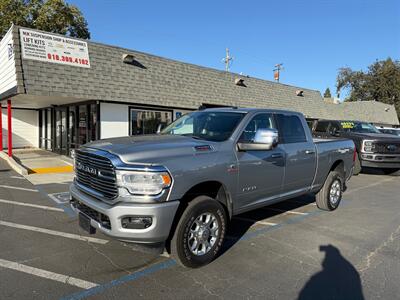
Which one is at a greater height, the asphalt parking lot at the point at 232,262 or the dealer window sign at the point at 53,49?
the dealer window sign at the point at 53,49

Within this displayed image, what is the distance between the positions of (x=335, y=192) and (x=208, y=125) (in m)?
3.70

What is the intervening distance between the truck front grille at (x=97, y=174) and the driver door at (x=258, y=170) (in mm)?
1719

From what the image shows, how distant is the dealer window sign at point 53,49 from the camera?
36.2ft

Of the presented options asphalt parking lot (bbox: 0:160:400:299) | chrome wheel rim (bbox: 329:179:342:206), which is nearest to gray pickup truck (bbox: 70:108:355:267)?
asphalt parking lot (bbox: 0:160:400:299)

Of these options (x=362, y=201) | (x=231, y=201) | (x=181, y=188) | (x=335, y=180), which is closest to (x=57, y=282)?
(x=181, y=188)

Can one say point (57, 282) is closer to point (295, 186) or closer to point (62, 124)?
point (295, 186)

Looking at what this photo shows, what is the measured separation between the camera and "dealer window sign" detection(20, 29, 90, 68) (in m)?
11.0

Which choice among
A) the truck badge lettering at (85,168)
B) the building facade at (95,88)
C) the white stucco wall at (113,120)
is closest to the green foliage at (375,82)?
the building facade at (95,88)

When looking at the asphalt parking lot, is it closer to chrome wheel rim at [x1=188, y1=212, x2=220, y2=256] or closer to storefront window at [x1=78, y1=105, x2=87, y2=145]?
chrome wheel rim at [x1=188, y1=212, x2=220, y2=256]

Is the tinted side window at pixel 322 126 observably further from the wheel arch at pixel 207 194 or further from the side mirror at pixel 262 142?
the wheel arch at pixel 207 194

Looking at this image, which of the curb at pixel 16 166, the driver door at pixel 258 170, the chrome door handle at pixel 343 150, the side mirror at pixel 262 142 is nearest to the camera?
the side mirror at pixel 262 142

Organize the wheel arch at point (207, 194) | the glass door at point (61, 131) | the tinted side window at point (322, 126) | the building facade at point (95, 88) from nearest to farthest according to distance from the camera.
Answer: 1. the wheel arch at point (207, 194)
2. the building facade at point (95, 88)
3. the tinted side window at point (322, 126)
4. the glass door at point (61, 131)

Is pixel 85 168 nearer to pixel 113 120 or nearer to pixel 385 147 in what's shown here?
pixel 113 120

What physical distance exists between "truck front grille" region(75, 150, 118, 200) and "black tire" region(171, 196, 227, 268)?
2.76 feet
